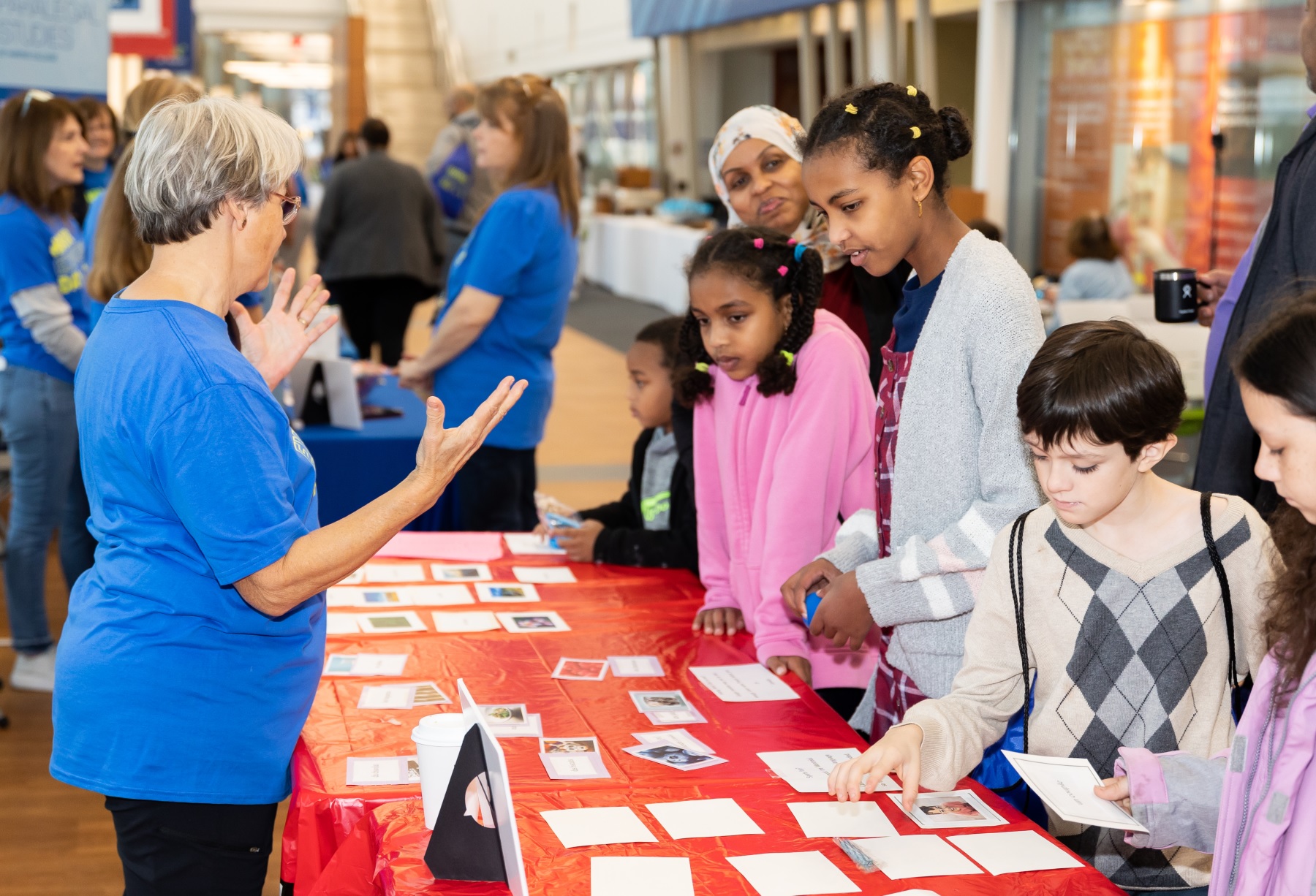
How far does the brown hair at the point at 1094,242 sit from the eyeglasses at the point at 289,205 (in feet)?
17.9

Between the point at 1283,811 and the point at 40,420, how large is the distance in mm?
3684

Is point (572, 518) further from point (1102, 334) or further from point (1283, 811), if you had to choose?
point (1283, 811)

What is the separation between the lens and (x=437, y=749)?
4.95 feet

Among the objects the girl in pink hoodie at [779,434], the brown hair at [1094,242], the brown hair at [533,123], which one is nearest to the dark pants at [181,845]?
the girl in pink hoodie at [779,434]

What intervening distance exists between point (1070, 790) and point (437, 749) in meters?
0.72

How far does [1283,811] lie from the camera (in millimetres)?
1249

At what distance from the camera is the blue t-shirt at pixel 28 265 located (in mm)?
3809

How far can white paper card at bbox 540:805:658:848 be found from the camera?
1.56 metres

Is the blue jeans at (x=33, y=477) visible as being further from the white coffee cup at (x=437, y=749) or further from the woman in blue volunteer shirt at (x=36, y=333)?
the white coffee cup at (x=437, y=749)

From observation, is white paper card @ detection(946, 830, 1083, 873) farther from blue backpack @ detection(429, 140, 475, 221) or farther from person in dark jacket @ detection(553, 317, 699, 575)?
blue backpack @ detection(429, 140, 475, 221)

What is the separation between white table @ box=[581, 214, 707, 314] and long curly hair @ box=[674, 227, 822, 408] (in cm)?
961

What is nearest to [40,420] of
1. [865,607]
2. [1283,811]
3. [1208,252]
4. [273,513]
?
[273,513]

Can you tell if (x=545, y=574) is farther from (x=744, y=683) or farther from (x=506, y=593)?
(x=744, y=683)

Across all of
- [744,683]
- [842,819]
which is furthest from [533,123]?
[842,819]
